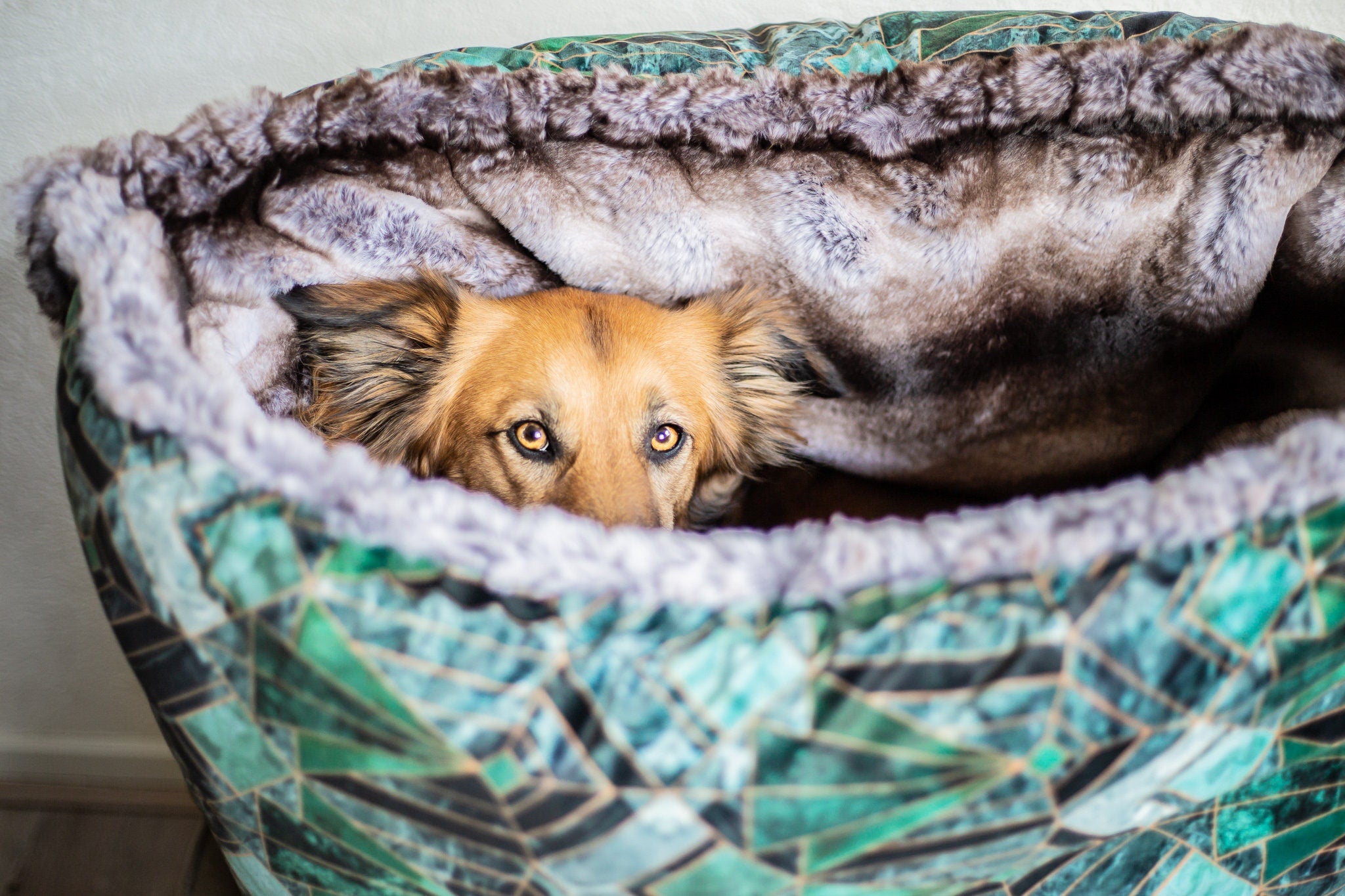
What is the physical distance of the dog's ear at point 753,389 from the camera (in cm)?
130

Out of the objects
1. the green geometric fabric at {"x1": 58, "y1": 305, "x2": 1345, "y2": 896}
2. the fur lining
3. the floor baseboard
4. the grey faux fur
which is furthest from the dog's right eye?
the floor baseboard

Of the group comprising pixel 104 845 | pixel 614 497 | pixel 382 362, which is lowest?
pixel 104 845

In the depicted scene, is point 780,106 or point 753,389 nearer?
point 780,106

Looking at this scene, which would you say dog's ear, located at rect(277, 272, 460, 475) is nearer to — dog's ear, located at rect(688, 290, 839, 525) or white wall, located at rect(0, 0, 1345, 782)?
dog's ear, located at rect(688, 290, 839, 525)

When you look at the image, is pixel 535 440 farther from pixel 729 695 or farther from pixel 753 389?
pixel 729 695

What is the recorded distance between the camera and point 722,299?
1.31 m

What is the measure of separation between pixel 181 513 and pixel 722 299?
0.86 metres

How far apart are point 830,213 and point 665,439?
0.41m

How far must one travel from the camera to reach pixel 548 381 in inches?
43.4

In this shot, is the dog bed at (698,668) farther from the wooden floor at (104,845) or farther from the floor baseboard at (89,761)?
the floor baseboard at (89,761)

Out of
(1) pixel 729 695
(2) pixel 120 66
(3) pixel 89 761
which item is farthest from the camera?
(3) pixel 89 761

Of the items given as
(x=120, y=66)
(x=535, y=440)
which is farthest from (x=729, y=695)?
(x=120, y=66)

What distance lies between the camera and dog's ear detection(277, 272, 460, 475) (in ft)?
3.80

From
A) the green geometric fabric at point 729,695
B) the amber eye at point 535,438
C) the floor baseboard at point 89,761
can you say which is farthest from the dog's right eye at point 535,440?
the floor baseboard at point 89,761
